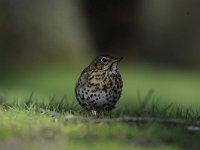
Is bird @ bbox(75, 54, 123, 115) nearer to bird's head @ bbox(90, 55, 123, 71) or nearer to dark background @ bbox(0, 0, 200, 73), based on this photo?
bird's head @ bbox(90, 55, 123, 71)

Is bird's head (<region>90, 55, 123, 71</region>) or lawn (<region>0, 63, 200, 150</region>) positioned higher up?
bird's head (<region>90, 55, 123, 71</region>)

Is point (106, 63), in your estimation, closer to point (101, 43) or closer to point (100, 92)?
point (100, 92)

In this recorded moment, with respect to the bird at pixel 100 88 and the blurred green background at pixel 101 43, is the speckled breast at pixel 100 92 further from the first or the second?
the blurred green background at pixel 101 43

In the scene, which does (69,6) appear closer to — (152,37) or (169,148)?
(152,37)

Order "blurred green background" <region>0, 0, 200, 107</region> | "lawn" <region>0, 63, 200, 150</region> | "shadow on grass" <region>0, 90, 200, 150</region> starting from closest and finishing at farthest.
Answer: "lawn" <region>0, 63, 200, 150</region> → "shadow on grass" <region>0, 90, 200, 150</region> → "blurred green background" <region>0, 0, 200, 107</region>

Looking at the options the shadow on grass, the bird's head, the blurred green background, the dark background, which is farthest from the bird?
the dark background
